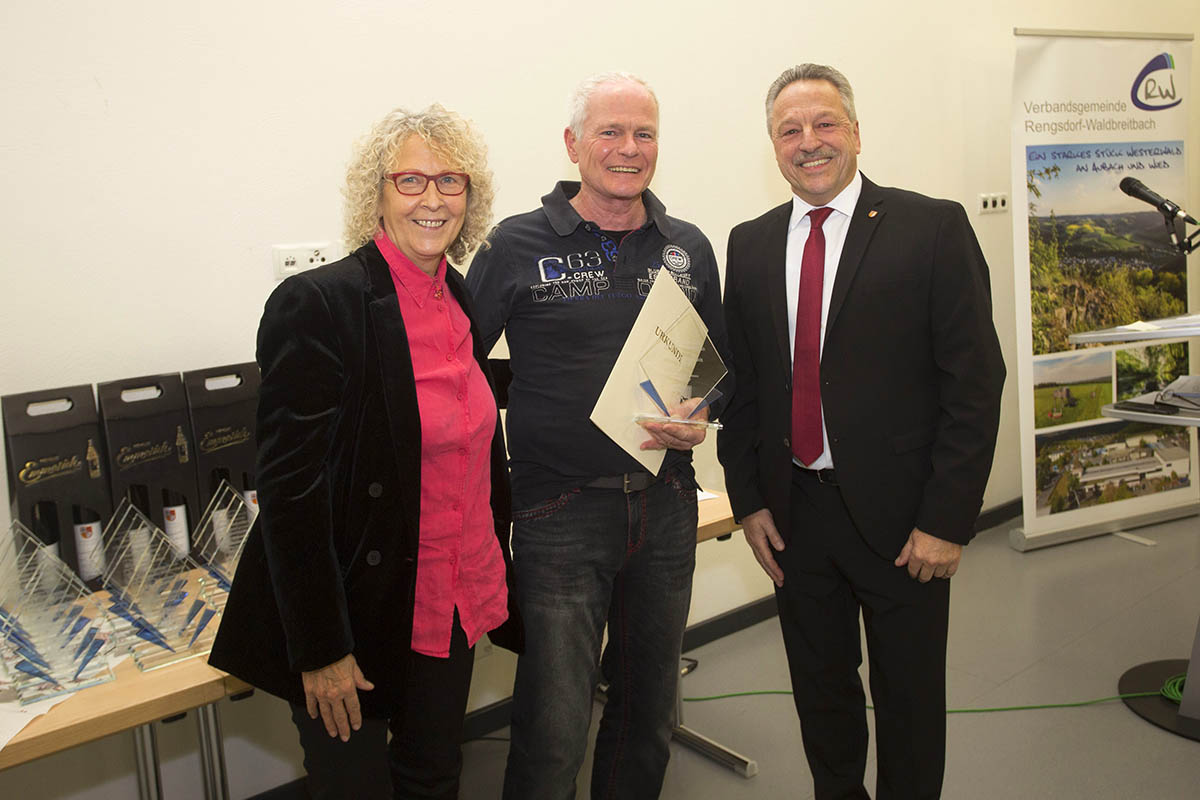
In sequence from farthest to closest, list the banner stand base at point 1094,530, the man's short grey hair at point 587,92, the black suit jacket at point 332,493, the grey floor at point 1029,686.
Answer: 1. the banner stand base at point 1094,530
2. the grey floor at point 1029,686
3. the man's short grey hair at point 587,92
4. the black suit jacket at point 332,493

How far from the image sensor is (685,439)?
1812 millimetres

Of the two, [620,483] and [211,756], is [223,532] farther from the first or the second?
[620,483]

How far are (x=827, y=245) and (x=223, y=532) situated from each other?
1494 millimetres

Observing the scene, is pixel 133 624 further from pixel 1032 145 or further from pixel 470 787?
pixel 1032 145

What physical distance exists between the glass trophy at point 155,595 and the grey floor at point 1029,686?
116 centimetres

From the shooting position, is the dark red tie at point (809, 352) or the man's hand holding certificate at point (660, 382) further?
the dark red tie at point (809, 352)

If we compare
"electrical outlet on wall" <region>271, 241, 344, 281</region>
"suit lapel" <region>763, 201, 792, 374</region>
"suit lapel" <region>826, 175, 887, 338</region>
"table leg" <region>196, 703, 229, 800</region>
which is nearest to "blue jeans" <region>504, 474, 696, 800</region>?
"suit lapel" <region>763, 201, 792, 374</region>

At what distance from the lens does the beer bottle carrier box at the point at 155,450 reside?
6.21 ft

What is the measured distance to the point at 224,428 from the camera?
6.64ft

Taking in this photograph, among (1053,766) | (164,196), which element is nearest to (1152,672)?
(1053,766)

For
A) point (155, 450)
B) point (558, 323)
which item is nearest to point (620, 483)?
point (558, 323)

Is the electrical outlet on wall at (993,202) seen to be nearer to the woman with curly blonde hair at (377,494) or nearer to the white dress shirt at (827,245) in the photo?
the white dress shirt at (827,245)

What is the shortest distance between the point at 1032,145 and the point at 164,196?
3770 mm

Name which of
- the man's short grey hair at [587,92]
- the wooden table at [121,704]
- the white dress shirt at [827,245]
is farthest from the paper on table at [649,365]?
the wooden table at [121,704]
